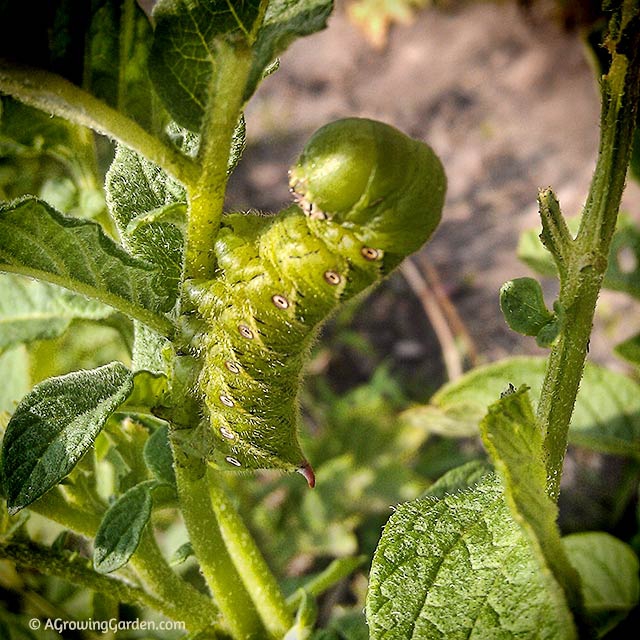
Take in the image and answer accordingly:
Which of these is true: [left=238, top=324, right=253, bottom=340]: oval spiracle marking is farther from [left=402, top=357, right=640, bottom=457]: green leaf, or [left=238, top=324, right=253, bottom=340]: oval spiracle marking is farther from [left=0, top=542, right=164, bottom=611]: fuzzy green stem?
[left=402, top=357, right=640, bottom=457]: green leaf

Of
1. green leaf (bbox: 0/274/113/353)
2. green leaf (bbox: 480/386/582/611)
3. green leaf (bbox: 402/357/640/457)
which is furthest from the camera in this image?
green leaf (bbox: 402/357/640/457)

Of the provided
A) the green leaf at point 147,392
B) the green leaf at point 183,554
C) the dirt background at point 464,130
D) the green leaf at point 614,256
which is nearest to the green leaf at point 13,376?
the green leaf at point 183,554

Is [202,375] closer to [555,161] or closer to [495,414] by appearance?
[495,414]

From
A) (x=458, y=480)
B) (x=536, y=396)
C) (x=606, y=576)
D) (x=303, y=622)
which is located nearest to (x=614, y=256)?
(x=536, y=396)

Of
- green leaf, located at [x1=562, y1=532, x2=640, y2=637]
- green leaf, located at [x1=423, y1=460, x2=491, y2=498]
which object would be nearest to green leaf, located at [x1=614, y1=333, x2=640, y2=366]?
green leaf, located at [x1=562, y1=532, x2=640, y2=637]

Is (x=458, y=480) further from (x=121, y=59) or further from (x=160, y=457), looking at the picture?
(x=121, y=59)

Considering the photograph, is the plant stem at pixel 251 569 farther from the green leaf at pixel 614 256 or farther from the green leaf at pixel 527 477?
the green leaf at pixel 614 256

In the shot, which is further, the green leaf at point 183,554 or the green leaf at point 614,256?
the green leaf at point 614,256
